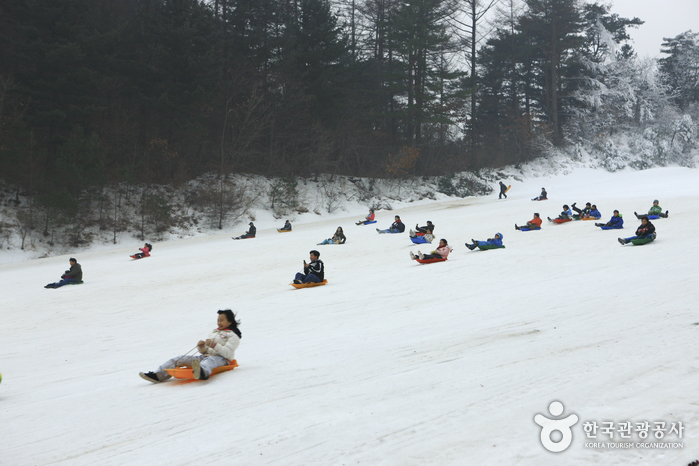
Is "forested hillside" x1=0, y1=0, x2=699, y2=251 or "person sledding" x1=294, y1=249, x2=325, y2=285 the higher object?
Result: "forested hillside" x1=0, y1=0, x2=699, y2=251

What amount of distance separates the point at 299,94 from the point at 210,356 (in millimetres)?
35085

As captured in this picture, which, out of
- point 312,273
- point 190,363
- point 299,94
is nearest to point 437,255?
point 312,273

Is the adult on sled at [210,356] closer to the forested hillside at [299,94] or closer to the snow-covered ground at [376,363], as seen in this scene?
the snow-covered ground at [376,363]

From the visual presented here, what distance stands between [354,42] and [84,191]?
2976cm

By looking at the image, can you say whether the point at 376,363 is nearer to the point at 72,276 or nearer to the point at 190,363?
the point at 190,363

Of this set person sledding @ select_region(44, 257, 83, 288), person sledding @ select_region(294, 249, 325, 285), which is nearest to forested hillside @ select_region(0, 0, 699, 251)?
person sledding @ select_region(44, 257, 83, 288)

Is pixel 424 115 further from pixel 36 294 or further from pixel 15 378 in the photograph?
pixel 15 378

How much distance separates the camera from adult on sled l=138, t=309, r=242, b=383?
5.80m

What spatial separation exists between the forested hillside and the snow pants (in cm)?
2349

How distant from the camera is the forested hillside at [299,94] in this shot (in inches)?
1082

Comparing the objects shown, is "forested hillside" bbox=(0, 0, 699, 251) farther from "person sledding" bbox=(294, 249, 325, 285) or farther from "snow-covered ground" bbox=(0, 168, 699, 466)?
"person sledding" bbox=(294, 249, 325, 285)

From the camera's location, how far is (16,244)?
25031 millimetres

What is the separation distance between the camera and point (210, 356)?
611 centimetres

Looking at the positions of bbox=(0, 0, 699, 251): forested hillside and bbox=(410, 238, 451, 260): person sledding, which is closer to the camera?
bbox=(410, 238, 451, 260): person sledding
